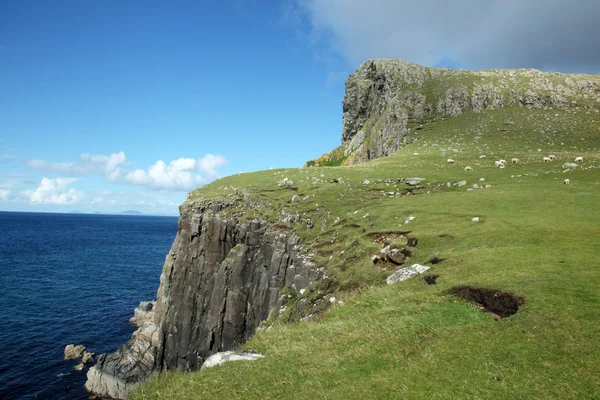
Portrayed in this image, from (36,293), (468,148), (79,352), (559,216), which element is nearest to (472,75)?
(468,148)

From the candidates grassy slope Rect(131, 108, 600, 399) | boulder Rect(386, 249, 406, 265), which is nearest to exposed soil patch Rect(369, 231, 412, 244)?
grassy slope Rect(131, 108, 600, 399)

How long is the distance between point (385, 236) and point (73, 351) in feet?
166

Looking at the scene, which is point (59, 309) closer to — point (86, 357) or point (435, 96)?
point (86, 357)

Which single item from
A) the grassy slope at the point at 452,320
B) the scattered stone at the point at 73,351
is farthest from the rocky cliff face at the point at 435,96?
the scattered stone at the point at 73,351

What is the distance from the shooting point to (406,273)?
20.5 meters

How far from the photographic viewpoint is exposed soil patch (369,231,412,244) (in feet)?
89.7

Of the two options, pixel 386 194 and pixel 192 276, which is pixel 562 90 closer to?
pixel 386 194

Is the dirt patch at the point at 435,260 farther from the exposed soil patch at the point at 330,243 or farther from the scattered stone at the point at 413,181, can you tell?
the scattered stone at the point at 413,181

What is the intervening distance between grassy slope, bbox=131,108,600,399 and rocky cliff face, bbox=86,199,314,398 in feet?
22.8

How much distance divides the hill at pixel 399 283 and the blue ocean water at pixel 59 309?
10.1 metres

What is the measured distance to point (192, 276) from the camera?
45.9m

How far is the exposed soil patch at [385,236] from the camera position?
27.4 meters

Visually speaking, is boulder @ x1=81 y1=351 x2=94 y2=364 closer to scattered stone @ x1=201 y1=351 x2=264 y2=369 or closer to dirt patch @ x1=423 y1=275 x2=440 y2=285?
scattered stone @ x1=201 y1=351 x2=264 y2=369

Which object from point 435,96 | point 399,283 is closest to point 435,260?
point 399,283
